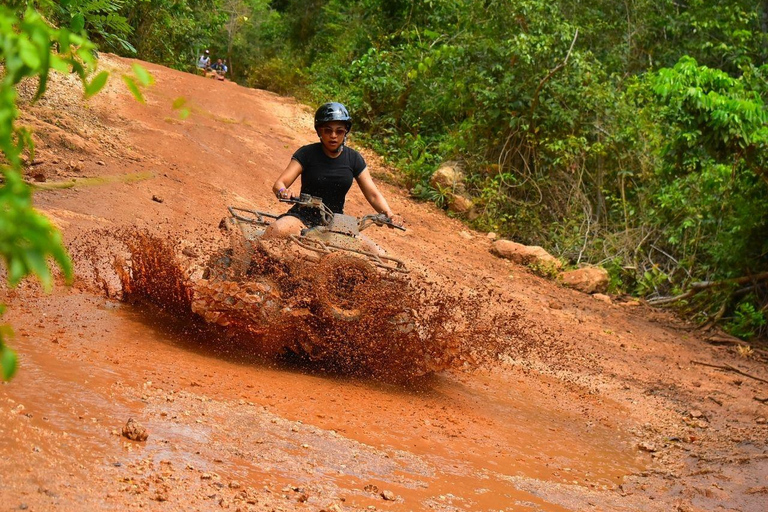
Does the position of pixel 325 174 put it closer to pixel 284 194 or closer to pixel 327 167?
pixel 327 167

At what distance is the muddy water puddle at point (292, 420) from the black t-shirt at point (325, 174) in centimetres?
141

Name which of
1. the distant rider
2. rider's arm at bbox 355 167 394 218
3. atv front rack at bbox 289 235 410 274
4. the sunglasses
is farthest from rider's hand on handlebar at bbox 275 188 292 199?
the distant rider

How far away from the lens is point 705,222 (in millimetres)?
13328

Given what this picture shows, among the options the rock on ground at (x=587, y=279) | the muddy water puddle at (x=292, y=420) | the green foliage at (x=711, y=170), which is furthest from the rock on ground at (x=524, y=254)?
the muddy water puddle at (x=292, y=420)

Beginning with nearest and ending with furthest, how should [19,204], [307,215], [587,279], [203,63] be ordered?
[19,204]
[307,215]
[587,279]
[203,63]

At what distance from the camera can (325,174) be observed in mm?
6977

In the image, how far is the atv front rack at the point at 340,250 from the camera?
6184 mm

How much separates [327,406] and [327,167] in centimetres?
211

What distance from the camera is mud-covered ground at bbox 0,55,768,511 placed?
4.08 metres

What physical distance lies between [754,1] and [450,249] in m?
10.1

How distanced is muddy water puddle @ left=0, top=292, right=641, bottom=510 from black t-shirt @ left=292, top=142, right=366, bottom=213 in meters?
1.41

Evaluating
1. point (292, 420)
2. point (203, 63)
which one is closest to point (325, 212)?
point (292, 420)

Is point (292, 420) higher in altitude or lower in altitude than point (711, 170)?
lower

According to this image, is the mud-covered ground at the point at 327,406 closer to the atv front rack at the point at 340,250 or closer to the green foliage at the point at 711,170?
the atv front rack at the point at 340,250
